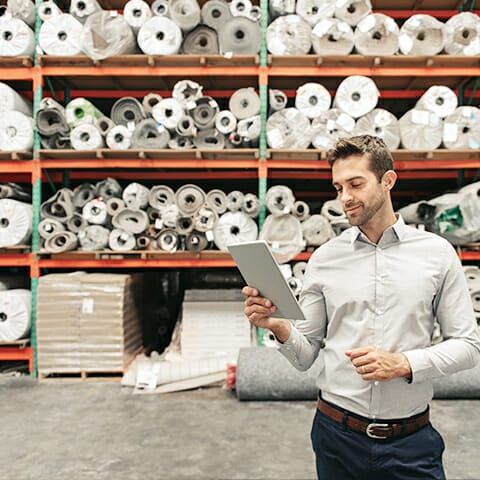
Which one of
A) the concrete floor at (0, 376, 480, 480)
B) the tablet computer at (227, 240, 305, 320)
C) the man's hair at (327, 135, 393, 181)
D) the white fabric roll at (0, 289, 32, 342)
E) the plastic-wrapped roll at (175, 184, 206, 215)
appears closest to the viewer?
the tablet computer at (227, 240, 305, 320)

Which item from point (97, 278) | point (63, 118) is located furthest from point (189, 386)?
point (63, 118)

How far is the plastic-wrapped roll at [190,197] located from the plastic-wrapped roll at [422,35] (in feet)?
8.81

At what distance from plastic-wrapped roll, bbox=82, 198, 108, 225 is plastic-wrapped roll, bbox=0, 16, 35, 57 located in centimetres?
184

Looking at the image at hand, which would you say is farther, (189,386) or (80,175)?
(80,175)

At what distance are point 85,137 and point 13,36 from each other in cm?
135

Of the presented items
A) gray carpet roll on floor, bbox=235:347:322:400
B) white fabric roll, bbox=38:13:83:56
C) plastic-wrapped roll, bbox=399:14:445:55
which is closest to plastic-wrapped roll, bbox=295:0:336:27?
plastic-wrapped roll, bbox=399:14:445:55

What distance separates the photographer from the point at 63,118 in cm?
516

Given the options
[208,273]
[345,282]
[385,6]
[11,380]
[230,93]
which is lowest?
[11,380]

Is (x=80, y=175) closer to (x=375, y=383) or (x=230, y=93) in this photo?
(x=230, y=93)

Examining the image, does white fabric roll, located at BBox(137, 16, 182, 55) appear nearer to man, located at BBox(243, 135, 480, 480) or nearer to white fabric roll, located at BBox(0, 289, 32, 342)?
white fabric roll, located at BBox(0, 289, 32, 342)

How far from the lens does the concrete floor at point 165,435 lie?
9.64 ft

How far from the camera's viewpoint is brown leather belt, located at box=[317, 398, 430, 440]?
1444 mm

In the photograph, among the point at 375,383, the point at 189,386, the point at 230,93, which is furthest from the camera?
the point at 230,93

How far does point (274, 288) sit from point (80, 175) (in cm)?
546
